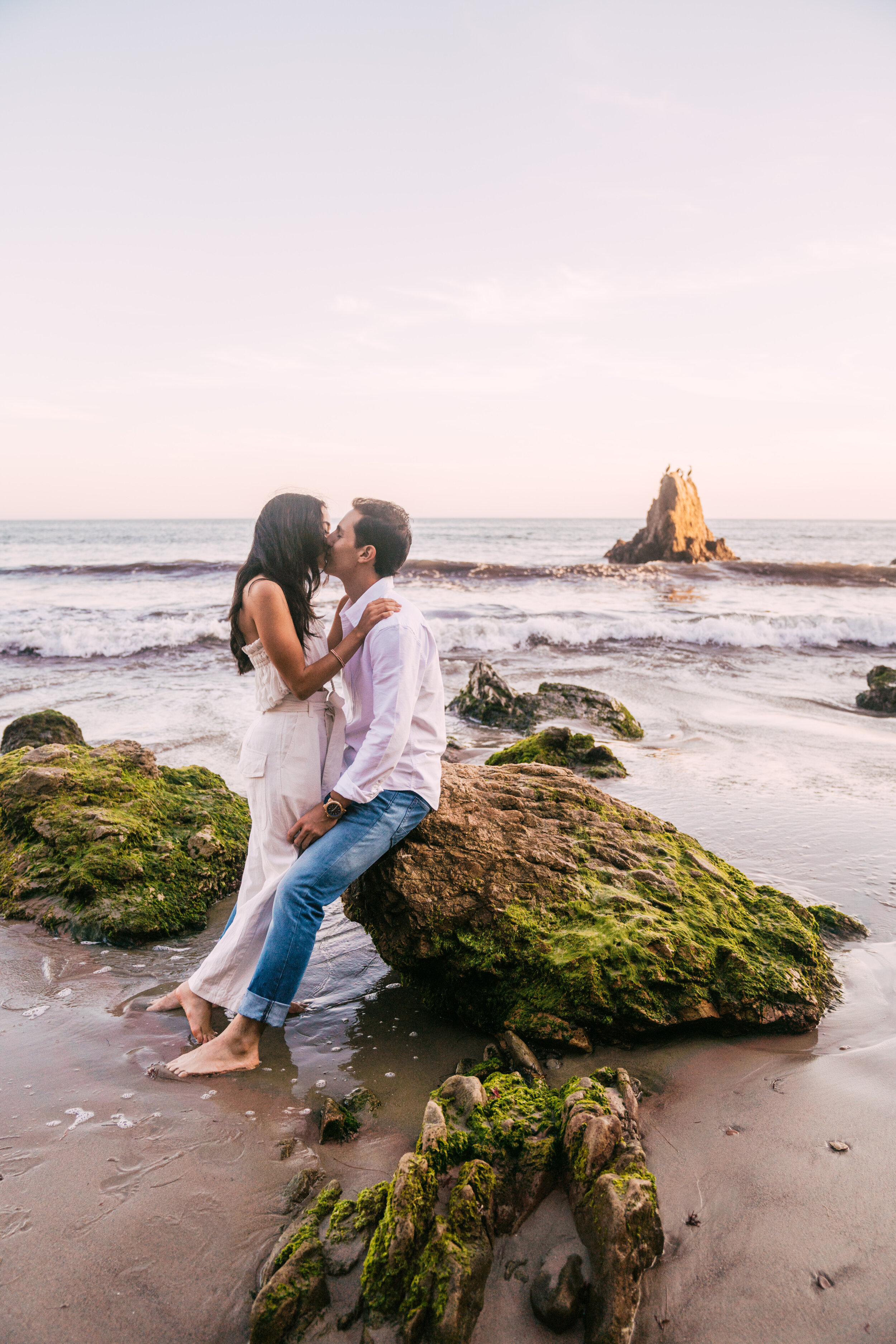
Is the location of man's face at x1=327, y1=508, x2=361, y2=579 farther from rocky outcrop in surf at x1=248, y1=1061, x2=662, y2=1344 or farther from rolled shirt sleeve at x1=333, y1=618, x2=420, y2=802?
rocky outcrop in surf at x1=248, y1=1061, x2=662, y2=1344

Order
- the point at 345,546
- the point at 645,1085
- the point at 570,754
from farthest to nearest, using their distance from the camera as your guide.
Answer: the point at 570,754, the point at 345,546, the point at 645,1085

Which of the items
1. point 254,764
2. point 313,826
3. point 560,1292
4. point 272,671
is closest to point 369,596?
point 272,671

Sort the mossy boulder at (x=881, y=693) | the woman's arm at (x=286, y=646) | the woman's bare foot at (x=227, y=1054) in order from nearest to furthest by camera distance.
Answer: the woman's bare foot at (x=227, y=1054)
the woman's arm at (x=286, y=646)
the mossy boulder at (x=881, y=693)


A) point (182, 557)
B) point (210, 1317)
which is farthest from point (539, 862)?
point (182, 557)

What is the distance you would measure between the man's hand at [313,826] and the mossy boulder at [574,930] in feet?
1.19

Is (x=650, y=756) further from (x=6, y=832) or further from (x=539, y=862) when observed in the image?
(x=6, y=832)

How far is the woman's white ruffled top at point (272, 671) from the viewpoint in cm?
366

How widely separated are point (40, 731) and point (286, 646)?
435cm

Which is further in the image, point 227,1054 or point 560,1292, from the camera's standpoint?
point 227,1054

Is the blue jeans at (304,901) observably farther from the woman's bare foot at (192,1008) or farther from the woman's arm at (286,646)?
the woman's arm at (286,646)

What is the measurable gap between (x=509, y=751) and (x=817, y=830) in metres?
2.56

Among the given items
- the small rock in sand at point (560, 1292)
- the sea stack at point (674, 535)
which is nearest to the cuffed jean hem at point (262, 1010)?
the small rock in sand at point (560, 1292)

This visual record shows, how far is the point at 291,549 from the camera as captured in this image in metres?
3.60

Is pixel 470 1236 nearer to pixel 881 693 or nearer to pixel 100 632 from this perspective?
pixel 881 693
